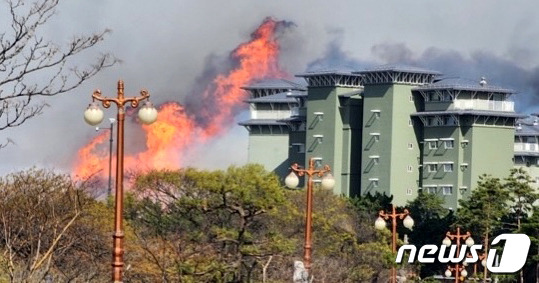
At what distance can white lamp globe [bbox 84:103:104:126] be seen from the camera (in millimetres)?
32438

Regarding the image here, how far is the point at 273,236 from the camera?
218 ft

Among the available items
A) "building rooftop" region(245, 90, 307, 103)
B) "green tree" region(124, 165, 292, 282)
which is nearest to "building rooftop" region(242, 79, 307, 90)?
"building rooftop" region(245, 90, 307, 103)

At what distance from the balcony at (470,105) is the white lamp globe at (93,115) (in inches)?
4669

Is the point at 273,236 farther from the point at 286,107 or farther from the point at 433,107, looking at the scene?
the point at 286,107

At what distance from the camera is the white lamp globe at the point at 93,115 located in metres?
32.4

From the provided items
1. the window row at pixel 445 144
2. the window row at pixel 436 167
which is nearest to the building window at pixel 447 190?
the window row at pixel 436 167

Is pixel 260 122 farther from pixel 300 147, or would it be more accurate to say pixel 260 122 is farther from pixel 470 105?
pixel 470 105

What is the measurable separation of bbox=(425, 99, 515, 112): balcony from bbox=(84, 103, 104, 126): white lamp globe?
119 metres

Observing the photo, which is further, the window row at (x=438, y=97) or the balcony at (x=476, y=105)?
the window row at (x=438, y=97)

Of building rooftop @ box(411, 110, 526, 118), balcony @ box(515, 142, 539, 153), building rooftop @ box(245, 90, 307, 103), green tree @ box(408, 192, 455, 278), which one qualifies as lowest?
green tree @ box(408, 192, 455, 278)

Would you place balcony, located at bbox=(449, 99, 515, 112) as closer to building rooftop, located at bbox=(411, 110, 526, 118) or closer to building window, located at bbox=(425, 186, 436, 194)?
building rooftop, located at bbox=(411, 110, 526, 118)

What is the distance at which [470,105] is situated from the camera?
150 metres

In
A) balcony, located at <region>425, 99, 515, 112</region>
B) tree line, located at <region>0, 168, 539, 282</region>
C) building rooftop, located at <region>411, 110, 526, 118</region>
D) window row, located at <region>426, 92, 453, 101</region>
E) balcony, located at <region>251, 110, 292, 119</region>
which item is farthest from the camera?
balcony, located at <region>251, 110, 292, 119</region>

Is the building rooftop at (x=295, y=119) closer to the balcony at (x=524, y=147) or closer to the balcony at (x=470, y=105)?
the balcony at (x=470, y=105)
